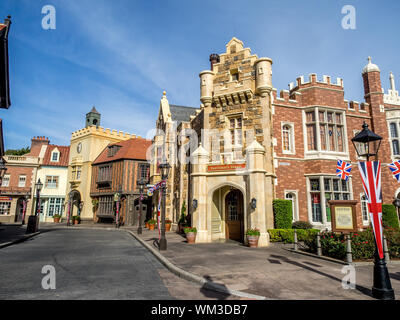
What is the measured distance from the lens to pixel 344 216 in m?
10.9

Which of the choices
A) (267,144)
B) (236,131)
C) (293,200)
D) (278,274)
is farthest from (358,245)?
(236,131)

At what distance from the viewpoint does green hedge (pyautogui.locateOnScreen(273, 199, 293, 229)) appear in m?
A: 14.6

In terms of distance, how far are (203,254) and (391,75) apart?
2441 cm

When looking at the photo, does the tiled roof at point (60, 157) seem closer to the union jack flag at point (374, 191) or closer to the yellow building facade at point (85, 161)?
the yellow building facade at point (85, 161)

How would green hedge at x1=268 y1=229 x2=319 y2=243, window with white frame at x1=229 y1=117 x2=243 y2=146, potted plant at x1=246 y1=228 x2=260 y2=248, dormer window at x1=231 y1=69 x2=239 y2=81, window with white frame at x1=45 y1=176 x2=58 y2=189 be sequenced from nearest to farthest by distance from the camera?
potted plant at x1=246 y1=228 x2=260 y2=248 < green hedge at x1=268 y1=229 x2=319 y2=243 < window with white frame at x1=229 y1=117 x2=243 y2=146 < dormer window at x1=231 y1=69 x2=239 y2=81 < window with white frame at x1=45 y1=176 x2=58 y2=189

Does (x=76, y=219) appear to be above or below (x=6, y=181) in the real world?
below

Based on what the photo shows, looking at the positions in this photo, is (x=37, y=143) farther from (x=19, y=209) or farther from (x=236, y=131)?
(x=236, y=131)

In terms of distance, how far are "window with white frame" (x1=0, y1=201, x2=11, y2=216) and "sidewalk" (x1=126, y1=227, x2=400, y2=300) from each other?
1365 inches

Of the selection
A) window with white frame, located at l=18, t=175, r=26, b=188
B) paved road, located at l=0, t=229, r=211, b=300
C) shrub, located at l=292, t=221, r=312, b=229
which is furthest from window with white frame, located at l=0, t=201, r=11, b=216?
shrub, located at l=292, t=221, r=312, b=229

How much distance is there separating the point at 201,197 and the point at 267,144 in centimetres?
494

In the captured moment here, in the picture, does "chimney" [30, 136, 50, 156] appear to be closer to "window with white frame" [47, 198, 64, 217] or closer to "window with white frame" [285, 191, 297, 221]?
"window with white frame" [47, 198, 64, 217]

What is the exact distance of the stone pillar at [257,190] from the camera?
1330 cm

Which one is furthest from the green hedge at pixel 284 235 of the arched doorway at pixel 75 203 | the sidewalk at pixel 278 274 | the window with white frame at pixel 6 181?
the window with white frame at pixel 6 181
